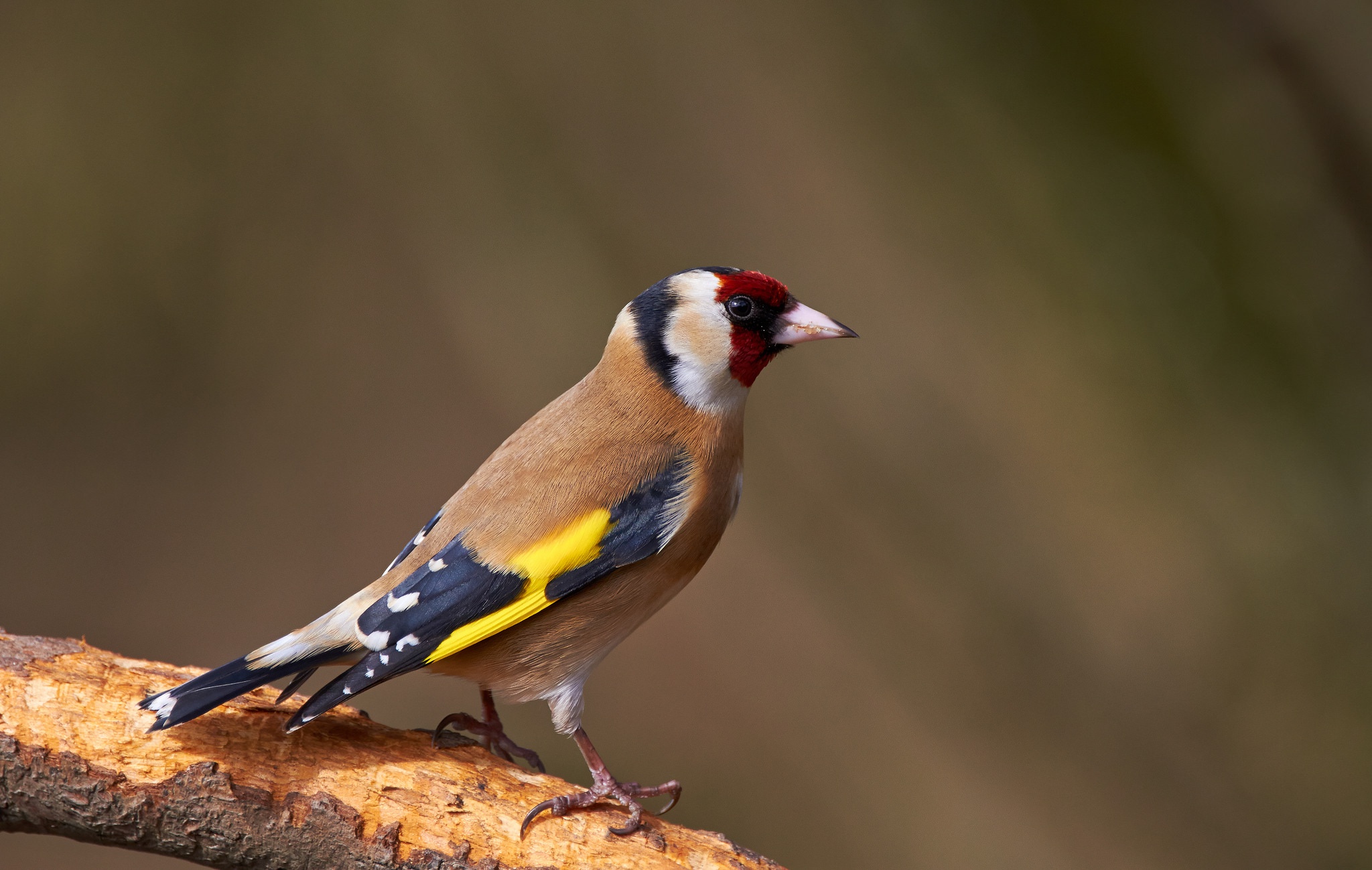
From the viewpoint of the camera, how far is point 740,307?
7.64ft

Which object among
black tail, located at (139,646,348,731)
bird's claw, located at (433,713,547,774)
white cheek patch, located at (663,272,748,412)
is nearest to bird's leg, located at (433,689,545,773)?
bird's claw, located at (433,713,547,774)

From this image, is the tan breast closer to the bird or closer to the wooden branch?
the bird

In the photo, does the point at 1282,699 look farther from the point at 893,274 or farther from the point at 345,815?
the point at 345,815

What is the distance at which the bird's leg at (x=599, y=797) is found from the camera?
203 centimetres

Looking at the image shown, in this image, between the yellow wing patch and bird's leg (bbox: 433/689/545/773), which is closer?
the yellow wing patch

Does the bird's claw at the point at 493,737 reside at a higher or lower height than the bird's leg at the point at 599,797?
higher

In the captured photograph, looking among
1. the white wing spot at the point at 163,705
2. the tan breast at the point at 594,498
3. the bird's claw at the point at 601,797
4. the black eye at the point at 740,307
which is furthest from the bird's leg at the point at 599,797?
the black eye at the point at 740,307

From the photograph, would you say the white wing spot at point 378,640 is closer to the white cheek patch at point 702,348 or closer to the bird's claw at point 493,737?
the bird's claw at point 493,737

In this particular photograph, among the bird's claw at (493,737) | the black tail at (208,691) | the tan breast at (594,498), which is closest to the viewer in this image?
the black tail at (208,691)

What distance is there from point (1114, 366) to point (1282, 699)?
1.26 metres

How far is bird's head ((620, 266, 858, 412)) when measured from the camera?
233cm

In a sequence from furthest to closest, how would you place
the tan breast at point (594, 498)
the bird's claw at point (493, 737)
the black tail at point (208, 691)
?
the bird's claw at point (493, 737)
the tan breast at point (594, 498)
the black tail at point (208, 691)

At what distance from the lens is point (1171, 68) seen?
3.46 meters

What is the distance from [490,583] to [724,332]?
73 centimetres
